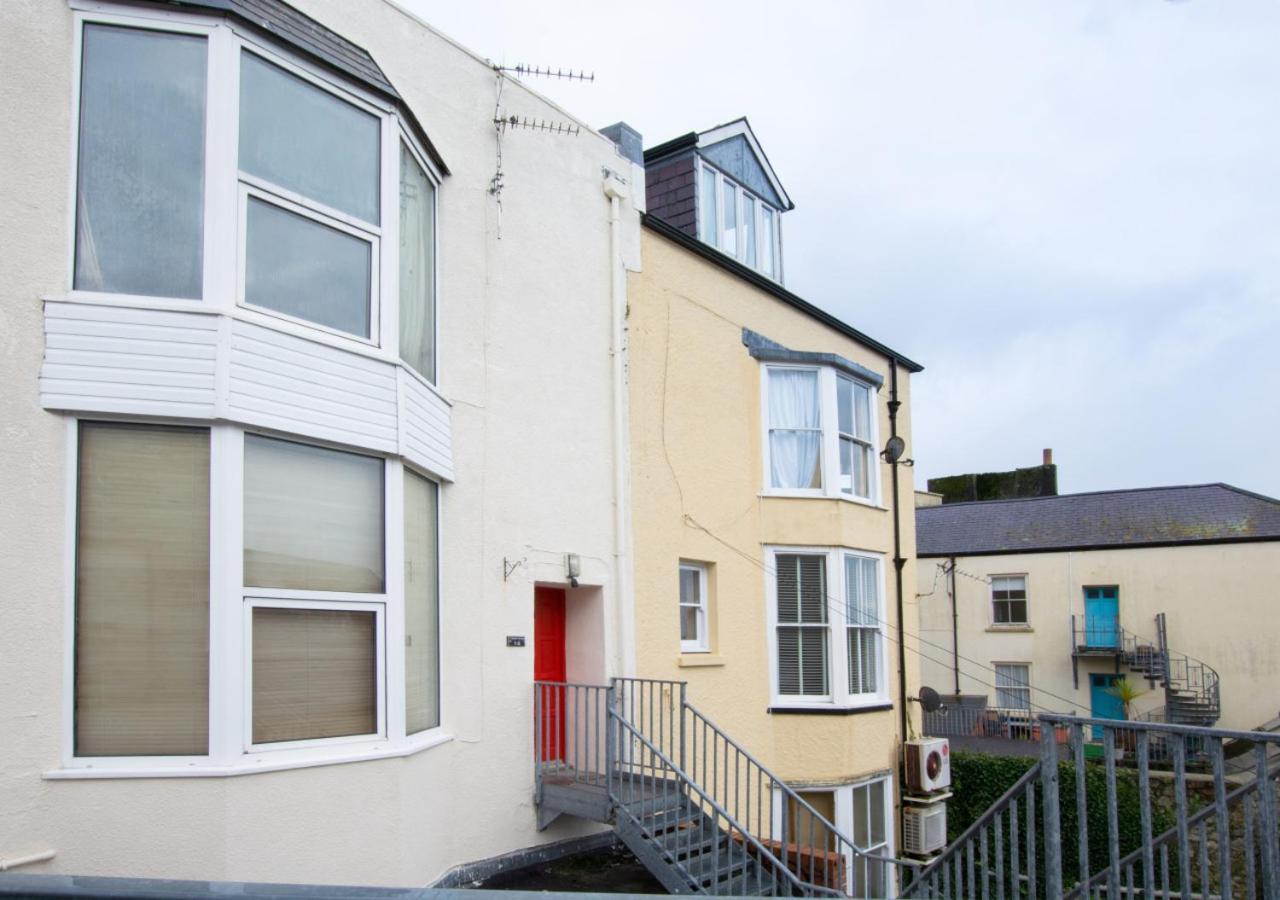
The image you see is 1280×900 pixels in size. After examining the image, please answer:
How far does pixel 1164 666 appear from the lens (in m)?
29.4

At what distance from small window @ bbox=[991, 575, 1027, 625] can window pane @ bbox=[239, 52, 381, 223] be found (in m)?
29.2

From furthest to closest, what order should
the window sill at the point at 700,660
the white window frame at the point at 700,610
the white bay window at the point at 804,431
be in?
the white bay window at the point at 804,431
the white window frame at the point at 700,610
the window sill at the point at 700,660

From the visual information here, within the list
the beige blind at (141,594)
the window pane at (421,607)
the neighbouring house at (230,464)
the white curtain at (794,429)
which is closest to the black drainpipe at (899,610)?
the white curtain at (794,429)

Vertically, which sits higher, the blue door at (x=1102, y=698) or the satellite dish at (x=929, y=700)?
the satellite dish at (x=929, y=700)

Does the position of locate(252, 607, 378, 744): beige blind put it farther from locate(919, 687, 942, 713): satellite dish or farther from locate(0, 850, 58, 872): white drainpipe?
locate(919, 687, 942, 713): satellite dish

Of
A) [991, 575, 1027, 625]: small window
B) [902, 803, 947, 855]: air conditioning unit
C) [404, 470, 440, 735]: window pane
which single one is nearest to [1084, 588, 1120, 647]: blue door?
[991, 575, 1027, 625]: small window

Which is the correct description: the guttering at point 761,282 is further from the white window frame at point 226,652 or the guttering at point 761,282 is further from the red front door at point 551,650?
the white window frame at point 226,652

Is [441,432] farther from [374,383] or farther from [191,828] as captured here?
[191,828]

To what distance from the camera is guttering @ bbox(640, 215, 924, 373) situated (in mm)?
12219

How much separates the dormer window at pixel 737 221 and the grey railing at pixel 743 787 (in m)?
6.76

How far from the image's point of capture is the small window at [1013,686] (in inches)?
1292

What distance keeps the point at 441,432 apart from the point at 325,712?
2567 millimetres

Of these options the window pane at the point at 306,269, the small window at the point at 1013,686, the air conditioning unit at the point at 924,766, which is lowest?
the small window at the point at 1013,686

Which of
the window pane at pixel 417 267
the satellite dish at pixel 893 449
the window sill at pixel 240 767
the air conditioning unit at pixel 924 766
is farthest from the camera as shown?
the satellite dish at pixel 893 449
